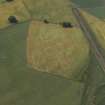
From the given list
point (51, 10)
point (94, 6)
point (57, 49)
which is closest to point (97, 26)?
point (94, 6)

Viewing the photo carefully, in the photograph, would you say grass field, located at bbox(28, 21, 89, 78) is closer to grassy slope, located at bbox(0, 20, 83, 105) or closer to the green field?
the green field

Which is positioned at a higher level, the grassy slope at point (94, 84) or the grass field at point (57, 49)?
the grass field at point (57, 49)

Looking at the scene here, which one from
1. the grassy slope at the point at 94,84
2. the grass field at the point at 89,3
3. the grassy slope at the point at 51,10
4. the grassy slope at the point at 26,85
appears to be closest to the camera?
the grassy slope at the point at 26,85

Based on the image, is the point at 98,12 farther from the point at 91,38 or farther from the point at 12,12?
the point at 12,12

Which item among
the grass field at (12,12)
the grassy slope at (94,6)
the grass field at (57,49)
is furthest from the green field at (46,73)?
the grassy slope at (94,6)

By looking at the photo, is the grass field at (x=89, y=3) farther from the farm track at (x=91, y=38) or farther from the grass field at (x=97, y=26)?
the grass field at (x=97, y=26)

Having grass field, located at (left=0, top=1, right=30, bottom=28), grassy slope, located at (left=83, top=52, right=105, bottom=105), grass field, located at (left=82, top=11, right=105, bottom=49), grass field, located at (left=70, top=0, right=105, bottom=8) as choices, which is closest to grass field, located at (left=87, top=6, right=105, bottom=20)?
grass field, located at (left=82, top=11, right=105, bottom=49)

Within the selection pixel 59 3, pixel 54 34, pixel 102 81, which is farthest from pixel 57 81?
pixel 59 3
